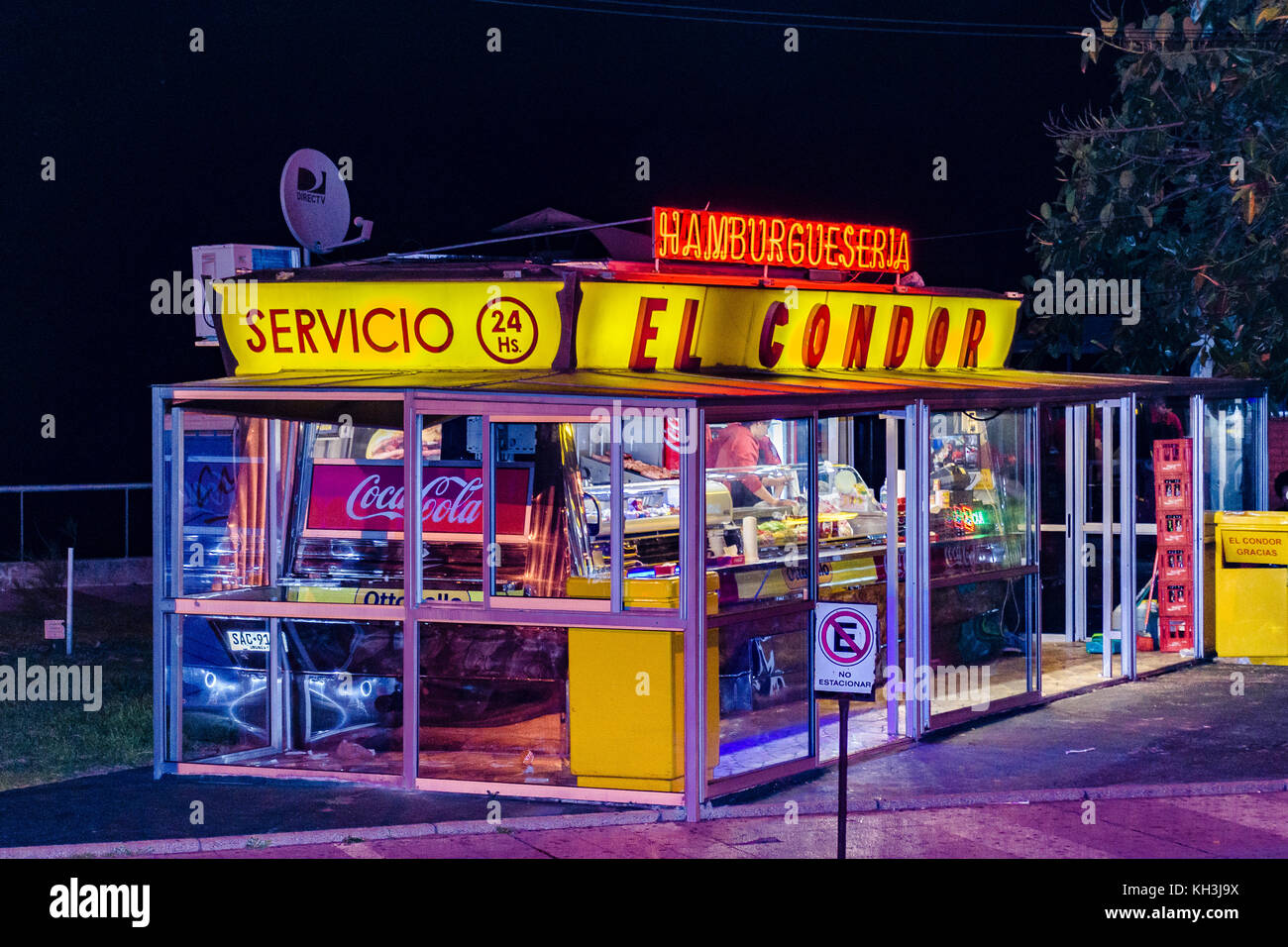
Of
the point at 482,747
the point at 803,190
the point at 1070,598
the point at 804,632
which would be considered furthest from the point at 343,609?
the point at 803,190

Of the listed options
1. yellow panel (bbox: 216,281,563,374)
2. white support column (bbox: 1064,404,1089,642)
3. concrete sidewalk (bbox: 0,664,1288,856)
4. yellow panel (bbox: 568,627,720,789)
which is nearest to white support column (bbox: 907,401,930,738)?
concrete sidewalk (bbox: 0,664,1288,856)

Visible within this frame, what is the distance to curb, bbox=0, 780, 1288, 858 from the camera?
8023 millimetres

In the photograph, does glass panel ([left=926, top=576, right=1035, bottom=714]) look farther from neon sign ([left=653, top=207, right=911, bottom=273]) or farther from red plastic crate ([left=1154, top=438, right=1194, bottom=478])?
red plastic crate ([left=1154, top=438, right=1194, bottom=478])

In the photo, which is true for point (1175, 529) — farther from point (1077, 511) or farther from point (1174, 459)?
point (1077, 511)

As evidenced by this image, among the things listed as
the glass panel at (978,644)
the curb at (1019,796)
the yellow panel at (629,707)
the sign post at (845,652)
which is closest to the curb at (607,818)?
the curb at (1019,796)

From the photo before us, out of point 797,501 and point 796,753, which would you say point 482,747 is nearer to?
point 796,753

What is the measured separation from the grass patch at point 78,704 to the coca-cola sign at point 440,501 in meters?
2.21

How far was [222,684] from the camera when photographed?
10.2m

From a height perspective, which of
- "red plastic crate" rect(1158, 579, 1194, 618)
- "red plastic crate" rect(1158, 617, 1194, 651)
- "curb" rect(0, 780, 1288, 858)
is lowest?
"curb" rect(0, 780, 1288, 858)

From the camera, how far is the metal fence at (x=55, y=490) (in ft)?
65.1

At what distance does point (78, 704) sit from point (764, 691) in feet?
20.0

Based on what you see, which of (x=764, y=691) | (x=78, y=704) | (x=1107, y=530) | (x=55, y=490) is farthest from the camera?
(x=55, y=490)

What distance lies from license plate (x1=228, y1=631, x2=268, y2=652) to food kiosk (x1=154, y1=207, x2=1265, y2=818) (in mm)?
20

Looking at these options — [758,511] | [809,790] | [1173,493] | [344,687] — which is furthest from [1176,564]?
[344,687]
